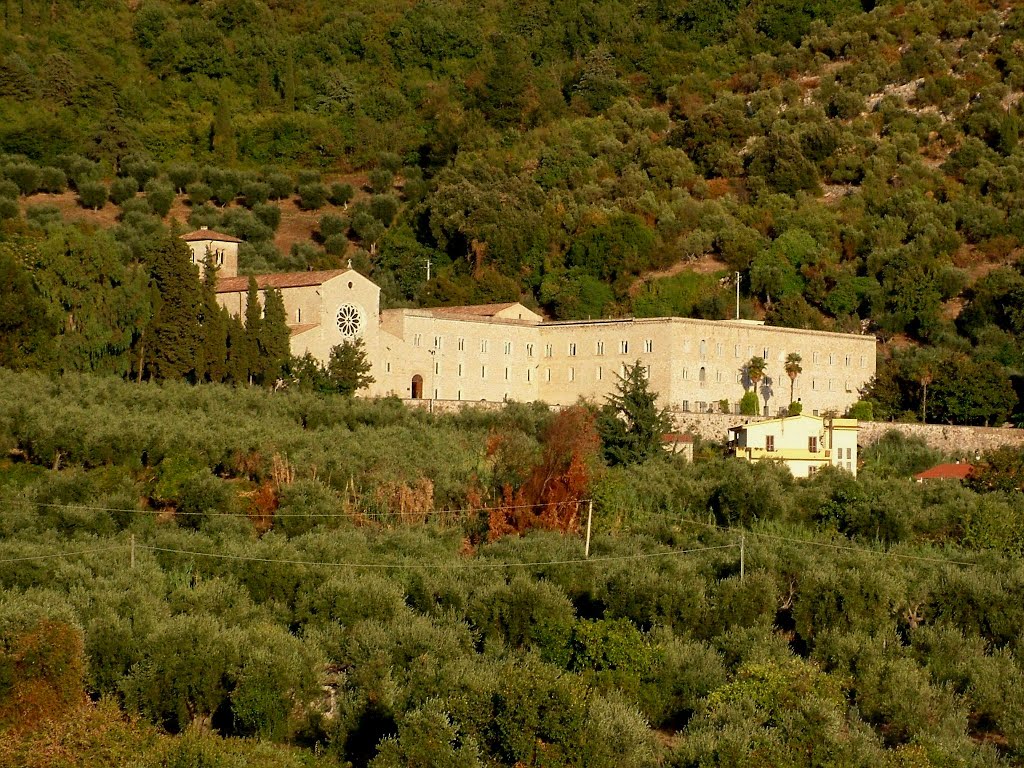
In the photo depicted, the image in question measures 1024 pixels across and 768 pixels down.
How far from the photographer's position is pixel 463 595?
35.2 metres

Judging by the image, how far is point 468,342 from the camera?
60.0 metres

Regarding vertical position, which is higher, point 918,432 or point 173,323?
point 173,323

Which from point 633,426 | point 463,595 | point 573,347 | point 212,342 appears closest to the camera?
point 463,595

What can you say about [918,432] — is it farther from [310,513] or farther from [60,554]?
[60,554]

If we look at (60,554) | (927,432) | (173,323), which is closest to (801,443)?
(927,432)

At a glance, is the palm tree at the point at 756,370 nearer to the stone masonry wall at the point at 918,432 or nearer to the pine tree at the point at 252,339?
Answer: the stone masonry wall at the point at 918,432

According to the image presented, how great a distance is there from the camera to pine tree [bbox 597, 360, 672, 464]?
52000 millimetres

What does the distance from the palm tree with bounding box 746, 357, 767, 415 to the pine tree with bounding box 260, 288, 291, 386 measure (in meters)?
15.9

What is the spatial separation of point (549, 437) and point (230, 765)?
2700 centimetres

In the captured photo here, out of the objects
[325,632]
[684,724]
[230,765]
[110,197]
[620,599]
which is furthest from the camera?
[110,197]

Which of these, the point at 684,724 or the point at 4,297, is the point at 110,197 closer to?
the point at 4,297

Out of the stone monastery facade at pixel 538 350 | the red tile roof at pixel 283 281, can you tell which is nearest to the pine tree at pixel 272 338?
the stone monastery facade at pixel 538 350

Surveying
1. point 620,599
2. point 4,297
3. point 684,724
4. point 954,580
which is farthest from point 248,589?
point 4,297

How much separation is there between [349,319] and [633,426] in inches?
396
